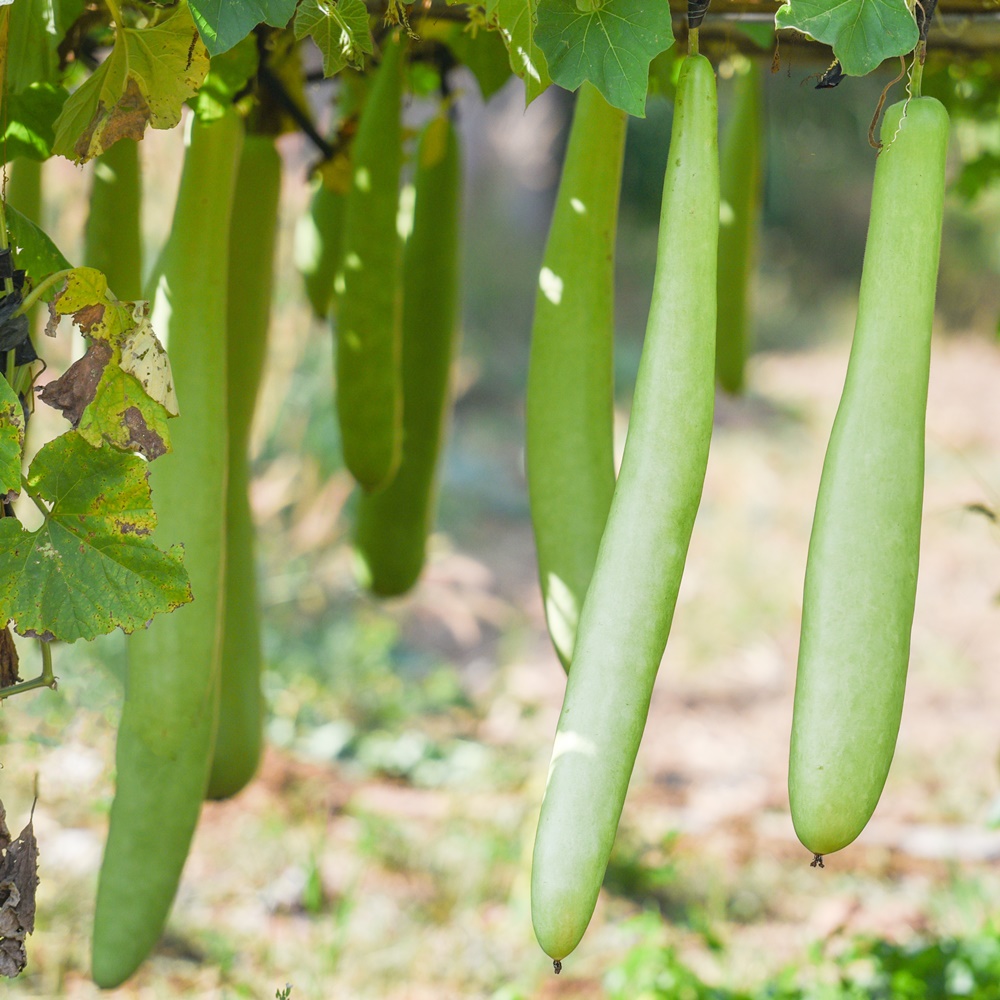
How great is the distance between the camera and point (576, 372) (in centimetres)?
97

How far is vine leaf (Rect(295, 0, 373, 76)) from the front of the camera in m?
0.82

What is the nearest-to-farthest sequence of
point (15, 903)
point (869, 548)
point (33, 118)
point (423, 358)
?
1. point (869, 548)
2. point (15, 903)
3. point (33, 118)
4. point (423, 358)

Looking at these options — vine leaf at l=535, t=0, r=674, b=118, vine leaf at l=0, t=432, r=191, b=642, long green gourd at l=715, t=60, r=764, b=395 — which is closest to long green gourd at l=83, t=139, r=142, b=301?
vine leaf at l=0, t=432, r=191, b=642

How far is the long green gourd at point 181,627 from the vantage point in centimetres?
98

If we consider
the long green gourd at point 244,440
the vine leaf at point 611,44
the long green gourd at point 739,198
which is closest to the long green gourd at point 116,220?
the long green gourd at point 244,440

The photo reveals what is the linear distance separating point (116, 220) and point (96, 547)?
0.63m

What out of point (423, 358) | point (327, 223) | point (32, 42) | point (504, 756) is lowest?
point (504, 756)

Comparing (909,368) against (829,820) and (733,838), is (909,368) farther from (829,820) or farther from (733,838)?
(733,838)

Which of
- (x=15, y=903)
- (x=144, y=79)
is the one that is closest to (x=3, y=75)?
(x=144, y=79)

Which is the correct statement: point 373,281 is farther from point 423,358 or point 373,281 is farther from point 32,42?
point 32,42

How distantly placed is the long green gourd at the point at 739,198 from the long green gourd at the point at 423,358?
0.40 m

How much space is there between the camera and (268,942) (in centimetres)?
210

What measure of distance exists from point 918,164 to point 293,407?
3.46 m

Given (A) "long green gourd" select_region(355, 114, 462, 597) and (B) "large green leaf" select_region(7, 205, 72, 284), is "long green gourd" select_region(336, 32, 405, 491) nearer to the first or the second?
(A) "long green gourd" select_region(355, 114, 462, 597)
